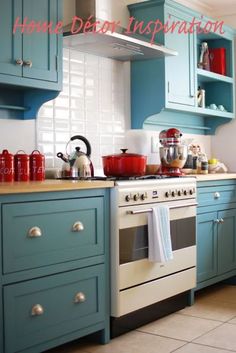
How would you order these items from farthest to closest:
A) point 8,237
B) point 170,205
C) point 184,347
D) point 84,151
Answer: point 84,151 < point 170,205 < point 184,347 < point 8,237

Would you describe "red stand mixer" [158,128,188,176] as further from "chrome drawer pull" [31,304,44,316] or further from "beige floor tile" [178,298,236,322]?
"chrome drawer pull" [31,304,44,316]

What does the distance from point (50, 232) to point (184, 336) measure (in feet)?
3.60

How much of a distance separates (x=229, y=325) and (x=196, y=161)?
1.74 m

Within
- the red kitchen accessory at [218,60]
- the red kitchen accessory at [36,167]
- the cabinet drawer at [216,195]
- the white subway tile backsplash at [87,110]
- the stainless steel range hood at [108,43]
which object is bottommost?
the cabinet drawer at [216,195]

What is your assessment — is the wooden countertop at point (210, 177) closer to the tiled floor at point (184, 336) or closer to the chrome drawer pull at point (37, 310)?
the tiled floor at point (184, 336)

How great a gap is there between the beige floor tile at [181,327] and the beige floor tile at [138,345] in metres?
0.09

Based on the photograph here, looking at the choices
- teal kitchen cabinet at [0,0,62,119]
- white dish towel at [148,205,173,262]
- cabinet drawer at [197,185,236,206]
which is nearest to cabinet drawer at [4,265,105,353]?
white dish towel at [148,205,173,262]

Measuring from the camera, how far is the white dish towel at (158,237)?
3324 mm

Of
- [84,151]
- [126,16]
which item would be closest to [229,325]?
[84,151]

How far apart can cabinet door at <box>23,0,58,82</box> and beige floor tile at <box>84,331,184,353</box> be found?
1503mm

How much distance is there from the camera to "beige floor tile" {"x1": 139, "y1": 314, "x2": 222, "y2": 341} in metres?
3.26

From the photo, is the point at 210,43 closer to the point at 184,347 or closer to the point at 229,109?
the point at 229,109

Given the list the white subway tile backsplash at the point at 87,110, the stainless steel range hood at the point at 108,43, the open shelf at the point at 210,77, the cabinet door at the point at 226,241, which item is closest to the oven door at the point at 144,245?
the cabinet door at the point at 226,241

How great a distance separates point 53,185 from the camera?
2686 millimetres
